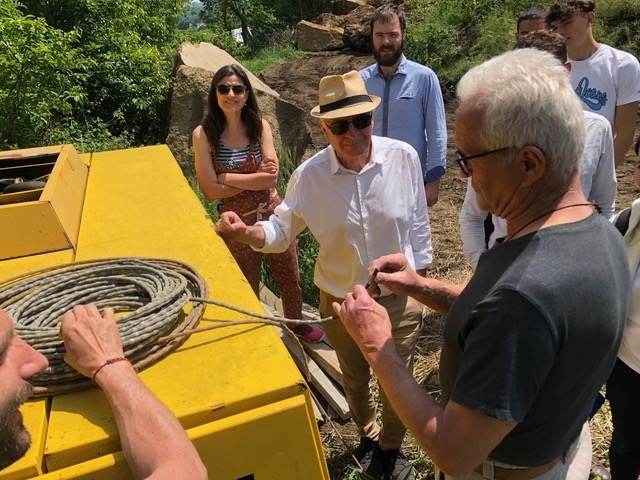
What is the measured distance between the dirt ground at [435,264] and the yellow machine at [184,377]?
3.58 feet

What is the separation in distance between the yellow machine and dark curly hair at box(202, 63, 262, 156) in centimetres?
118

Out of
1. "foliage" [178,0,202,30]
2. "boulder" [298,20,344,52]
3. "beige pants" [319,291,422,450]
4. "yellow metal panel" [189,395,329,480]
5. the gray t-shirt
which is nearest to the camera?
the gray t-shirt

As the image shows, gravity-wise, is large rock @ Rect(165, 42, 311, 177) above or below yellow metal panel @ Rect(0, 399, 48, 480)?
above

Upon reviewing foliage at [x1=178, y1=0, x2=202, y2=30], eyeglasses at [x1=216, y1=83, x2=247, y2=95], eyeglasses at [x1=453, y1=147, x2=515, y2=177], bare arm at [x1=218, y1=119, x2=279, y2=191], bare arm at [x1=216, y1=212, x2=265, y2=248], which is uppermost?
foliage at [x1=178, y1=0, x2=202, y2=30]

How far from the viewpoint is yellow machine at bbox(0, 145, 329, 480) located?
1.28 m

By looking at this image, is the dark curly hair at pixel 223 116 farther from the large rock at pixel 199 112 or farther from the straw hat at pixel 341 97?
the large rock at pixel 199 112

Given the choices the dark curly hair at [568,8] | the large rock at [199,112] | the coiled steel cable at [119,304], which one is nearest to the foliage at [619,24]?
the large rock at [199,112]

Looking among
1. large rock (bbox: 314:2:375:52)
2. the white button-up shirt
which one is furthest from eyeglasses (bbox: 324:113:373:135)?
large rock (bbox: 314:2:375:52)

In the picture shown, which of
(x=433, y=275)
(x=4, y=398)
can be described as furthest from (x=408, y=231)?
(x=433, y=275)

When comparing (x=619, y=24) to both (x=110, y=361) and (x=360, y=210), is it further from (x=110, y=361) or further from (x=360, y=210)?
(x=110, y=361)

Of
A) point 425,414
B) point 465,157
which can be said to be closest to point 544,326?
point 425,414

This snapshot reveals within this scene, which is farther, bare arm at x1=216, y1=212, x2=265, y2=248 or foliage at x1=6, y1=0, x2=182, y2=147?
foliage at x1=6, y1=0, x2=182, y2=147

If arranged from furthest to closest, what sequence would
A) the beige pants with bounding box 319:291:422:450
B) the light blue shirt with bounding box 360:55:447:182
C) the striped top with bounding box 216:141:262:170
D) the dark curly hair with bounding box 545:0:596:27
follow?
1. the light blue shirt with bounding box 360:55:447:182
2. the striped top with bounding box 216:141:262:170
3. the dark curly hair with bounding box 545:0:596:27
4. the beige pants with bounding box 319:291:422:450

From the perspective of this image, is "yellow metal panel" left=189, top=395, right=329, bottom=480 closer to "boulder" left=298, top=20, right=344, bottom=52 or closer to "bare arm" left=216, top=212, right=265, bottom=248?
"bare arm" left=216, top=212, right=265, bottom=248
